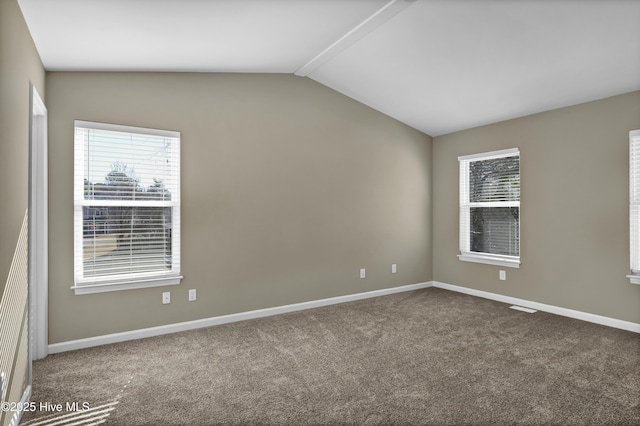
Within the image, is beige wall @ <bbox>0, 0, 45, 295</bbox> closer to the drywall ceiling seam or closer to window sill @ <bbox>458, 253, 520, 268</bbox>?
the drywall ceiling seam

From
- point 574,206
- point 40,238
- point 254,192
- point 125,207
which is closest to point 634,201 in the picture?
point 574,206

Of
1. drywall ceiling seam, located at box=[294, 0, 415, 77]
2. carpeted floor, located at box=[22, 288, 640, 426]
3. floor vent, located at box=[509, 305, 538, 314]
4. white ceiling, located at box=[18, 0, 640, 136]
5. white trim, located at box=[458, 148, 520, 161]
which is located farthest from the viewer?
white trim, located at box=[458, 148, 520, 161]

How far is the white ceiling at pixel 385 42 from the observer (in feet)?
8.28

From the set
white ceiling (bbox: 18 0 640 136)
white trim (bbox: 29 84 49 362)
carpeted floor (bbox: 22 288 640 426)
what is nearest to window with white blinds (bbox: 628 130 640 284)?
white ceiling (bbox: 18 0 640 136)

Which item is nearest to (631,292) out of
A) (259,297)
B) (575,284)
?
(575,284)

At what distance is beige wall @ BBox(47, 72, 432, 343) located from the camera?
3.22 meters

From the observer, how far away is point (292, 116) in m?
4.41

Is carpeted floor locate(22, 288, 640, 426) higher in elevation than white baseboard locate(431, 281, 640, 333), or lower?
lower

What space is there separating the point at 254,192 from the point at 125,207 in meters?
1.30

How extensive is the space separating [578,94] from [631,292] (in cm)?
210

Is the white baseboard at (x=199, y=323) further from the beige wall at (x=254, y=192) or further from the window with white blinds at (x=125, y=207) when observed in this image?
the window with white blinds at (x=125, y=207)

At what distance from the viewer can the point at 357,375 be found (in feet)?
8.87

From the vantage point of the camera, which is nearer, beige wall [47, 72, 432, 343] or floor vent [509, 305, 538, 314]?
beige wall [47, 72, 432, 343]

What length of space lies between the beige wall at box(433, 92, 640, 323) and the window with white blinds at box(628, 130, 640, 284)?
44 millimetres
